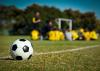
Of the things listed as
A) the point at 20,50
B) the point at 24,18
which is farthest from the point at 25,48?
the point at 24,18

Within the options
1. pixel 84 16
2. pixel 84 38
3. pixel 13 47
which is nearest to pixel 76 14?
pixel 84 16

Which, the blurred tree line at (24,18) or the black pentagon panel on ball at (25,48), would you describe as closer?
the black pentagon panel on ball at (25,48)

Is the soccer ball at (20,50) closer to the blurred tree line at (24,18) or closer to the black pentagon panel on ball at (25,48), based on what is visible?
the black pentagon panel on ball at (25,48)

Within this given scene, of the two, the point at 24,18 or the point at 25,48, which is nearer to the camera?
the point at 25,48

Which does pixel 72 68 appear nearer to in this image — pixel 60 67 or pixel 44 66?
pixel 60 67

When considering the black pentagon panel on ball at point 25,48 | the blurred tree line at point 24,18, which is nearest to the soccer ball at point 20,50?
the black pentagon panel on ball at point 25,48

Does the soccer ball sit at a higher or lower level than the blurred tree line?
lower

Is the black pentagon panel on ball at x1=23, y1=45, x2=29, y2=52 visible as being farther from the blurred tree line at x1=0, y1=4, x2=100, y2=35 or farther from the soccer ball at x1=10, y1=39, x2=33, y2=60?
the blurred tree line at x1=0, y1=4, x2=100, y2=35

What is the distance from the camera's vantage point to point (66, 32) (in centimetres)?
2194

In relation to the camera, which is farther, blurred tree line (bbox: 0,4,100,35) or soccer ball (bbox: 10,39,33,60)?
blurred tree line (bbox: 0,4,100,35)

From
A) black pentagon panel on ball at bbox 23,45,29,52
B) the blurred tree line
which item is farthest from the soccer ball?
the blurred tree line

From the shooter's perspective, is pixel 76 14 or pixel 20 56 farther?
pixel 76 14

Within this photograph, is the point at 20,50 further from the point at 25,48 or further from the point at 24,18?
the point at 24,18

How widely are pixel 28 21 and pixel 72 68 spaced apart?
45047 mm
